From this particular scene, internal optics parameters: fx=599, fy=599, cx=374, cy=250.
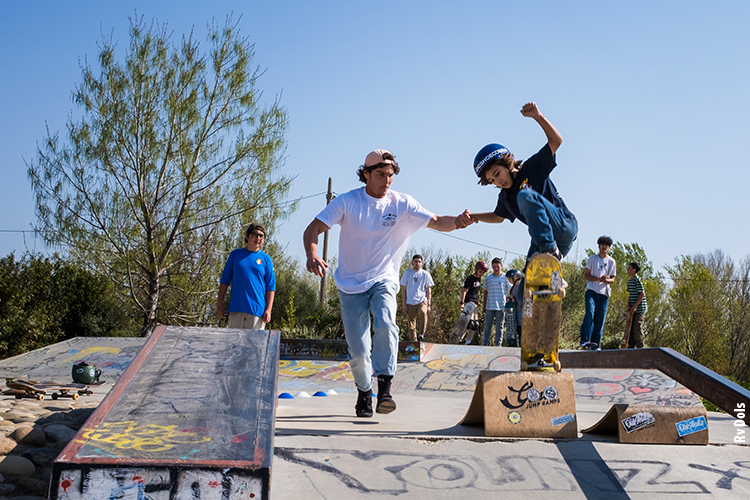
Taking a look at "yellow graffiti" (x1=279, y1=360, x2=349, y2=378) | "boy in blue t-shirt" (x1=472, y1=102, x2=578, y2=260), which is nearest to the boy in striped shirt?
"yellow graffiti" (x1=279, y1=360, x2=349, y2=378)

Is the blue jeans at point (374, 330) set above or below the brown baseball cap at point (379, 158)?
below

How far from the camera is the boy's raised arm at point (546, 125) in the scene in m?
3.74

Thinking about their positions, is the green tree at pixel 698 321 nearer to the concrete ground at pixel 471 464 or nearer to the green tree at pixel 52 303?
the green tree at pixel 52 303

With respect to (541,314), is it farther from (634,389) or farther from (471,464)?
(634,389)

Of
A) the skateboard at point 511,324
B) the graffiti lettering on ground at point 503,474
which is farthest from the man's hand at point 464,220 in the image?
the skateboard at point 511,324

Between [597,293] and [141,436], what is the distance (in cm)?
774

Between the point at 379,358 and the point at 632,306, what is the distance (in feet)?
23.3

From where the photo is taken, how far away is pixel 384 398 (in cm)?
390

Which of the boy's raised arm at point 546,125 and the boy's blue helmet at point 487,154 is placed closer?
the boy's raised arm at point 546,125

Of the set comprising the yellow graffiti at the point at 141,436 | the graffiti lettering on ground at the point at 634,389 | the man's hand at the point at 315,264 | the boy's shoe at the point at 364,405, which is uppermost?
the man's hand at the point at 315,264

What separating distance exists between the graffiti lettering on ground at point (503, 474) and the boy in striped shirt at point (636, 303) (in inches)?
282

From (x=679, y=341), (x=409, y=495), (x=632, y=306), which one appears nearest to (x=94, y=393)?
(x=409, y=495)

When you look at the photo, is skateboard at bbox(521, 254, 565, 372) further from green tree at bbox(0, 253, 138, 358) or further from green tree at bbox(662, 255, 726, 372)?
green tree at bbox(662, 255, 726, 372)

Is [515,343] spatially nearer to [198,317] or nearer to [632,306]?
[632,306]
